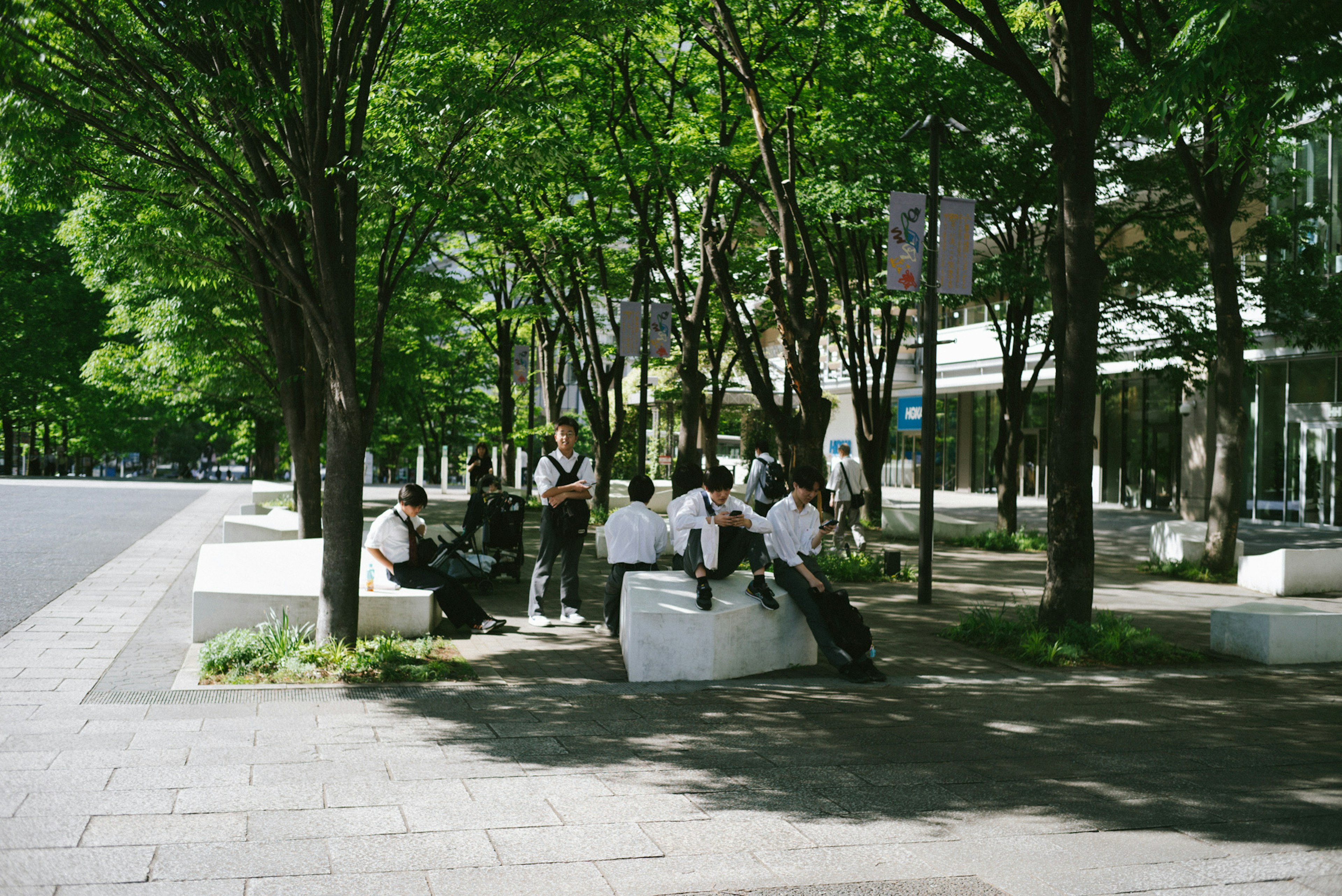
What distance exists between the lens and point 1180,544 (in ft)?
53.2

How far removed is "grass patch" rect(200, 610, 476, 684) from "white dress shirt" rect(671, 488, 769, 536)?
1.90 m

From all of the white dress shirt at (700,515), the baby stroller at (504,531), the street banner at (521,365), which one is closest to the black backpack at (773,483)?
the baby stroller at (504,531)

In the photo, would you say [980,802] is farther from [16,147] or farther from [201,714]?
[16,147]

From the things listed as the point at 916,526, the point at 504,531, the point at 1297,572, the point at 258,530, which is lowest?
the point at 1297,572

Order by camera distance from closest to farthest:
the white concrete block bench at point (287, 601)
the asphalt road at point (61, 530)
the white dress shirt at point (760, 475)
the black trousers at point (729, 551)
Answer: the black trousers at point (729, 551), the white concrete block bench at point (287, 601), the asphalt road at point (61, 530), the white dress shirt at point (760, 475)

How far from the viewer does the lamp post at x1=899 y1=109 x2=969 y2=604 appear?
11.9 meters

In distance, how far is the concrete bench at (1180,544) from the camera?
52.1ft

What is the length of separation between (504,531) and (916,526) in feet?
34.0

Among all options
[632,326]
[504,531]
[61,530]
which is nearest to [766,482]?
[504,531]

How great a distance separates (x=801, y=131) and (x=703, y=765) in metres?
12.4

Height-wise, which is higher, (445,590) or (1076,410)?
(1076,410)

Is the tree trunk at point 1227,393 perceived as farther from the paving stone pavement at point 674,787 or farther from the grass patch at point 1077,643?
the paving stone pavement at point 674,787

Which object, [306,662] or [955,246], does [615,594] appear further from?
[955,246]

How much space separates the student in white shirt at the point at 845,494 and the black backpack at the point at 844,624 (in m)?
8.06
